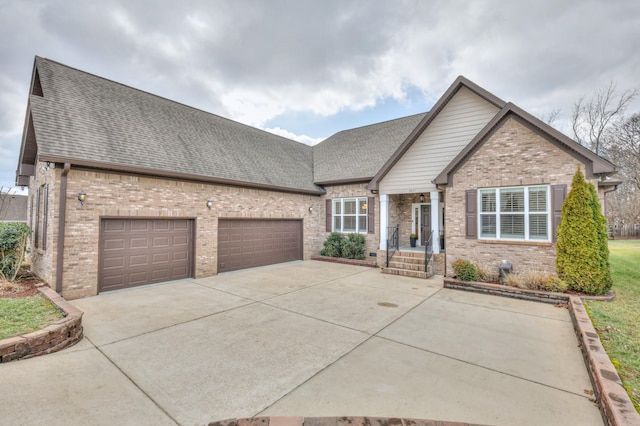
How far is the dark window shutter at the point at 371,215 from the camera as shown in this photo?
13.2 meters

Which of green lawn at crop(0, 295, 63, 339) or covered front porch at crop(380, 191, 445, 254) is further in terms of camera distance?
covered front porch at crop(380, 191, 445, 254)

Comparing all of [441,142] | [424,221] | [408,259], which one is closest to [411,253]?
[408,259]

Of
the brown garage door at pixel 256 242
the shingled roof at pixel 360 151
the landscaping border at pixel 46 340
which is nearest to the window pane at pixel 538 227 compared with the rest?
the shingled roof at pixel 360 151

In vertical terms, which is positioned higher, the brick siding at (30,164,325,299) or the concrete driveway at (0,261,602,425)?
the brick siding at (30,164,325,299)

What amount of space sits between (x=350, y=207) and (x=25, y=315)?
11649 millimetres

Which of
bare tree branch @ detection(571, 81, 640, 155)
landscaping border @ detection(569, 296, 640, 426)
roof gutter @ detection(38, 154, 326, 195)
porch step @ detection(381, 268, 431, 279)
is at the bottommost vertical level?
porch step @ detection(381, 268, 431, 279)

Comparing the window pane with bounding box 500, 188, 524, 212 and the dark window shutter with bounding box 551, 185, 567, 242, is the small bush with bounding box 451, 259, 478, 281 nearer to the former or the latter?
the window pane with bounding box 500, 188, 524, 212

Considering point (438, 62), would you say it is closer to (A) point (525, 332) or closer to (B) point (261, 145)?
(B) point (261, 145)

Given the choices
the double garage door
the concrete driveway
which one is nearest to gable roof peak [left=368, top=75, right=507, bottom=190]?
the double garage door

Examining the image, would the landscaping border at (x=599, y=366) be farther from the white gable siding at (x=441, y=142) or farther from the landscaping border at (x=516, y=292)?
the white gable siding at (x=441, y=142)

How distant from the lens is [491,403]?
3.11 meters

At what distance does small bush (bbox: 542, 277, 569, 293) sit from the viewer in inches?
295

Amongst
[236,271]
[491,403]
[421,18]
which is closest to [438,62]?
[421,18]

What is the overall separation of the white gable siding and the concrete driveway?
5.68 meters
